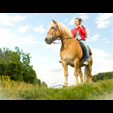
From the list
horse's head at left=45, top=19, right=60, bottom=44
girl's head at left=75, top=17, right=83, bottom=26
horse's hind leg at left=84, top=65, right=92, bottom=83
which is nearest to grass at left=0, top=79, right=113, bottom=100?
horse's head at left=45, top=19, right=60, bottom=44

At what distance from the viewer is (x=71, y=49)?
6496 mm

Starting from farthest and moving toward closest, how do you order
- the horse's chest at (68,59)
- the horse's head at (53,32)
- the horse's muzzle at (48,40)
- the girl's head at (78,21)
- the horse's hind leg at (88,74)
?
the horse's hind leg at (88,74) < the girl's head at (78,21) < the horse's chest at (68,59) < the horse's head at (53,32) < the horse's muzzle at (48,40)

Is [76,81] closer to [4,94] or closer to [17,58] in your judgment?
[4,94]

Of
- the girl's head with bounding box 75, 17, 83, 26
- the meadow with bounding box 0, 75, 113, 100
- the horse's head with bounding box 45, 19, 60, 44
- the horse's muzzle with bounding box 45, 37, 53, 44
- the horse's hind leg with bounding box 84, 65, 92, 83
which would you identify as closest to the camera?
the meadow with bounding box 0, 75, 113, 100

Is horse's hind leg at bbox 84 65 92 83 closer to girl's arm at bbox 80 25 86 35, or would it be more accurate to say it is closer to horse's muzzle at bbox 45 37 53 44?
girl's arm at bbox 80 25 86 35

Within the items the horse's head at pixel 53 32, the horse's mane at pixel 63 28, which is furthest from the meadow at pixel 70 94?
the horse's mane at pixel 63 28

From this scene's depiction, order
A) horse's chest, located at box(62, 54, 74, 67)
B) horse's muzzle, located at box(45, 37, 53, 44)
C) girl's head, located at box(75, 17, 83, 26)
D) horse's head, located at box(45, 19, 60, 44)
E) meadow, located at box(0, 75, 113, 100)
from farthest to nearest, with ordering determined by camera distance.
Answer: girl's head, located at box(75, 17, 83, 26) → horse's chest, located at box(62, 54, 74, 67) → horse's head, located at box(45, 19, 60, 44) → horse's muzzle, located at box(45, 37, 53, 44) → meadow, located at box(0, 75, 113, 100)

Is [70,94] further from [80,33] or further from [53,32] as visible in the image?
[80,33]

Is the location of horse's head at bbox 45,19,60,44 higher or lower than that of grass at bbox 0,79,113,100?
higher

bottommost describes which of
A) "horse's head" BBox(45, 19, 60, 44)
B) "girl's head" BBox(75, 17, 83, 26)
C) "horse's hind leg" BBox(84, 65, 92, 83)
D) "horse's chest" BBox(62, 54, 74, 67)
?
"horse's hind leg" BBox(84, 65, 92, 83)

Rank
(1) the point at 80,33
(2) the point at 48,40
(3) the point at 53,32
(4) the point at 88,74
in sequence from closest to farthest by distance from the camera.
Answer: (2) the point at 48,40
(3) the point at 53,32
(1) the point at 80,33
(4) the point at 88,74

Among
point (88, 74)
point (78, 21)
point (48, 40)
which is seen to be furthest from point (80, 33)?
point (88, 74)

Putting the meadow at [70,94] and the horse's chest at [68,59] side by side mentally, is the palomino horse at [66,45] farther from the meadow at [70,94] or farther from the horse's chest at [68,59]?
the meadow at [70,94]
